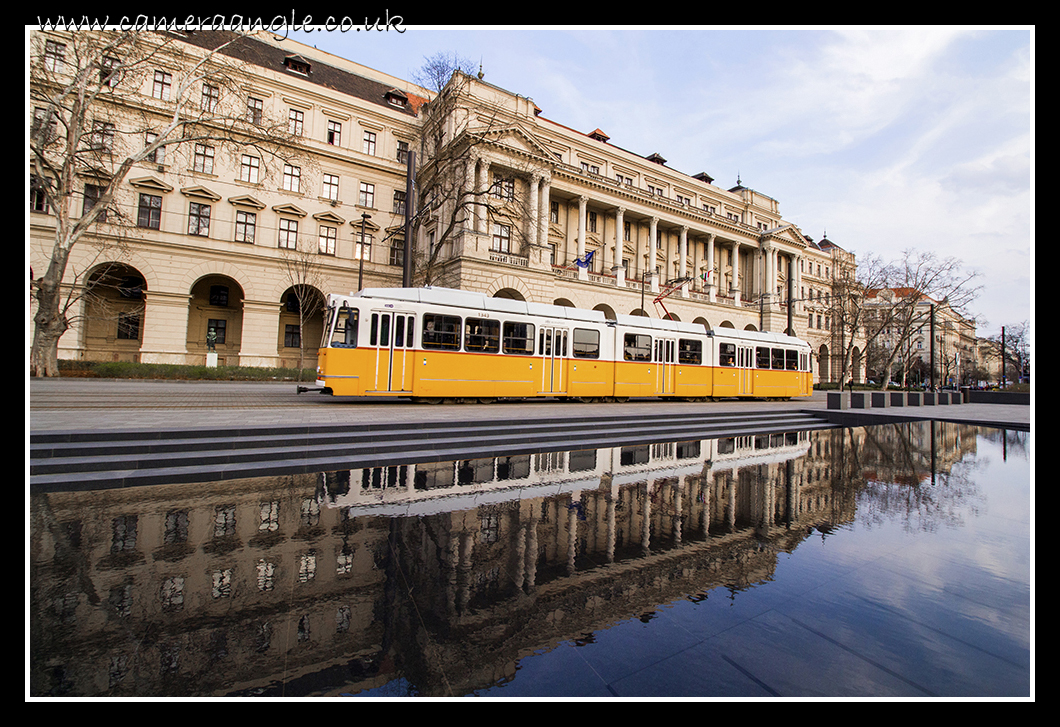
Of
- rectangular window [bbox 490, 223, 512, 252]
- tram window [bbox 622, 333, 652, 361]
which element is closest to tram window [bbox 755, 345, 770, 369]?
tram window [bbox 622, 333, 652, 361]

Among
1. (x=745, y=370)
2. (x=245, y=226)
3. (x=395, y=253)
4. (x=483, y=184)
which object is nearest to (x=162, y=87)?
(x=245, y=226)

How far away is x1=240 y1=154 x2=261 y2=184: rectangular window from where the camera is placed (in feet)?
92.2

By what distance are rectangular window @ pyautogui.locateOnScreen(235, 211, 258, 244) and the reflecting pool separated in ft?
90.8

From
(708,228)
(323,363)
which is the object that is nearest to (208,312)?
(323,363)

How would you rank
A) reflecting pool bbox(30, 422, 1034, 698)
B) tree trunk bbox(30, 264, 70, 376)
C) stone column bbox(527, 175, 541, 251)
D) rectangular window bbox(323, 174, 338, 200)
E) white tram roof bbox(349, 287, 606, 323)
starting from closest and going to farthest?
reflecting pool bbox(30, 422, 1034, 698)
white tram roof bbox(349, 287, 606, 323)
tree trunk bbox(30, 264, 70, 376)
rectangular window bbox(323, 174, 338, 200)
stone column bbox(527, 175, 541, 251)

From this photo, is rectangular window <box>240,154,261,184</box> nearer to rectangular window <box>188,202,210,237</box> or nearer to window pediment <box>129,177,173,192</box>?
rectangular window <box>188,202,210,237</box>

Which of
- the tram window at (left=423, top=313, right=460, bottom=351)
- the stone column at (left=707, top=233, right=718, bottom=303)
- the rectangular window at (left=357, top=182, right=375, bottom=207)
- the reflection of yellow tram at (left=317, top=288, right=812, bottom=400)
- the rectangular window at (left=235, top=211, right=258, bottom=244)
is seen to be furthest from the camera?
the stone column at (left=707, top=233, right=718, bottom=303)

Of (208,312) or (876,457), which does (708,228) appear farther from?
(208,312)

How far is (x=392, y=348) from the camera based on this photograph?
12.8m

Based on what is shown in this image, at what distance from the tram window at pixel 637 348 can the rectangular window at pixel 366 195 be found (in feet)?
75.7

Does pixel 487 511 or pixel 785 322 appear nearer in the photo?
pixel 487 511

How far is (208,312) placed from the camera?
95.9 feet

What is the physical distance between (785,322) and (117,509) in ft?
166

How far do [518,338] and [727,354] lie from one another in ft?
35.0
